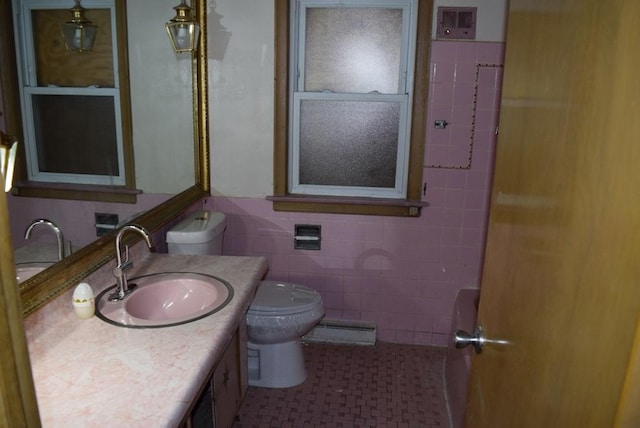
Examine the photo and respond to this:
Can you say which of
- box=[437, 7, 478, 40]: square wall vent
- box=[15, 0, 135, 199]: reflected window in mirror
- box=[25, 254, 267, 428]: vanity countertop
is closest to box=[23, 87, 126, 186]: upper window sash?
box=[15, 0, 135, 199]: reflected window in mirror

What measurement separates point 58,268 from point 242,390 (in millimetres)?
972

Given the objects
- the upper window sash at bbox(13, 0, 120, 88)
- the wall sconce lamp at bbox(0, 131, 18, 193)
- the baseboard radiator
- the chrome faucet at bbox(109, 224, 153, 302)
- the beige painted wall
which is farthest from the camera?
the baseboard radiator

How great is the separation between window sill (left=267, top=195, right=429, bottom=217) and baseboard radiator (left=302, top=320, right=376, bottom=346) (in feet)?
2.36

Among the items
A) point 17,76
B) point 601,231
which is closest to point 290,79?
point 17,76

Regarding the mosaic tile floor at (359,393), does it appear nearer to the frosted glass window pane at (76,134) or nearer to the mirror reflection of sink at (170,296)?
the mirror reflection of sink at (170,296)

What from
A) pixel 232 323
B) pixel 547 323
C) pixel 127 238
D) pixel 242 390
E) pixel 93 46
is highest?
pixel 93 46

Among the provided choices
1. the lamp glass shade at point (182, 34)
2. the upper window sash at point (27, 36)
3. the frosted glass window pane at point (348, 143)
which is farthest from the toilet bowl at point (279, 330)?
the upper window sash at point (27, 36)

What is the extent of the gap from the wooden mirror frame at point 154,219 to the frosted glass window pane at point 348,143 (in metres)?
0.59

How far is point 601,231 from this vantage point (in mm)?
633

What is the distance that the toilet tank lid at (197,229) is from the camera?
2.40 meters

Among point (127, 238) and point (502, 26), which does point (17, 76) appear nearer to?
point (127, 238)

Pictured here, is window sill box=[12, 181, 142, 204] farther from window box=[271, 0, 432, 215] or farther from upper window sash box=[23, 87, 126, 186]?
window box=[271, 0, 432, 215]

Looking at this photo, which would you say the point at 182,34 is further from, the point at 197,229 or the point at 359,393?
the point at 359,393

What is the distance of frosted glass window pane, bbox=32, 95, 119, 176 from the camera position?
5.22ft
